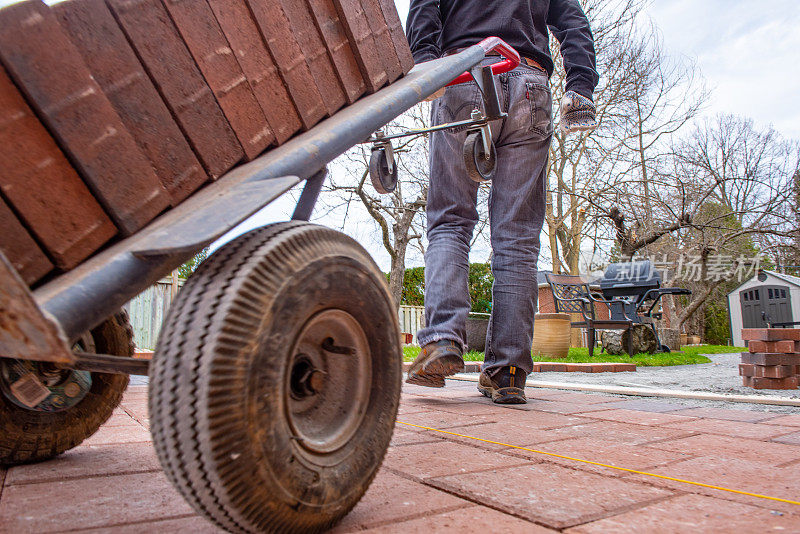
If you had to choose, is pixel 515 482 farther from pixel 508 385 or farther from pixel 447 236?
pixel 447 236

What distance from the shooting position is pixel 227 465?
0.82 m

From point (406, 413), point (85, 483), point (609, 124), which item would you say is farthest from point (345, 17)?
point (609, 124)

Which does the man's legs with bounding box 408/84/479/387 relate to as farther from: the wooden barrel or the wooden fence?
the wooden fence

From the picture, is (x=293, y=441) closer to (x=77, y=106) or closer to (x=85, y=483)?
(x=77, y=106)

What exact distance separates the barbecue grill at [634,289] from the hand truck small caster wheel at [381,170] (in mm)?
7915

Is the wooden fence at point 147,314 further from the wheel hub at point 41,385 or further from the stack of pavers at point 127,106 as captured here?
the stack of pavers at point 127,106

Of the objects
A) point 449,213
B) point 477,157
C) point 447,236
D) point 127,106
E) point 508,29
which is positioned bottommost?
point 127,106

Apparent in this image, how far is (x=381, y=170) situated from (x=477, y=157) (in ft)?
1.35

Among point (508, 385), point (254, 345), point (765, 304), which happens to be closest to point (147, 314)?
point (508, 385)

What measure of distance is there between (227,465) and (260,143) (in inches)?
26.7

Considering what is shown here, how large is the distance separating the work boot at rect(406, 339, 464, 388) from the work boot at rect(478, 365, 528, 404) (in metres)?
0.34

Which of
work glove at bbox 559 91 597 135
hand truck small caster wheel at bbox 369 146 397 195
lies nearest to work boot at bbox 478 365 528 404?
hand truck small caster wheel at bbox 369 146 397 195

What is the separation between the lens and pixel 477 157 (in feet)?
8.11

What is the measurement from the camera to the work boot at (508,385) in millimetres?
2873
